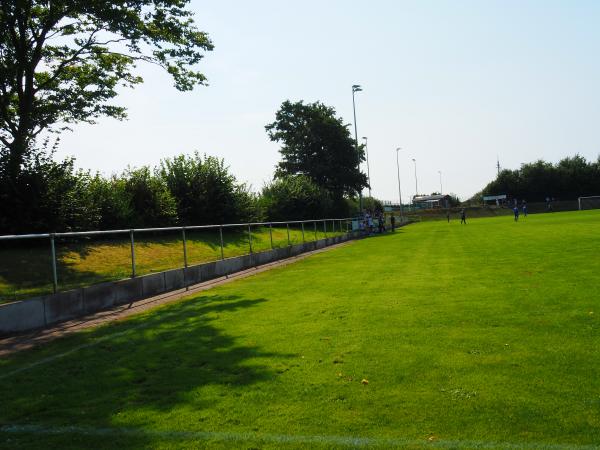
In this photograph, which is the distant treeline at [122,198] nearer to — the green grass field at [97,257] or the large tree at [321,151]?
the green grass field at [97,257]

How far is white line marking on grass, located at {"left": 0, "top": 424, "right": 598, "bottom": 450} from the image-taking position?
11.5 feet

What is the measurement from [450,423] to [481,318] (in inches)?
152

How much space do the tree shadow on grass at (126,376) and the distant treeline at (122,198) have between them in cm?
841

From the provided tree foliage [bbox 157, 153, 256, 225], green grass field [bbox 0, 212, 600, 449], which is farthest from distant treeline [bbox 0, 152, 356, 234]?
green grass field [bbox 0, 212, 600, 449]

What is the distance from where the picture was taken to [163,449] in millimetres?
3672

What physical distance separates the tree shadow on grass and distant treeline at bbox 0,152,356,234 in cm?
841

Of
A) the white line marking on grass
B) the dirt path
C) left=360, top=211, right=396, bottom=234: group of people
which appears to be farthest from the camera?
left=360, top=211, right=396, bottom=234: group of people

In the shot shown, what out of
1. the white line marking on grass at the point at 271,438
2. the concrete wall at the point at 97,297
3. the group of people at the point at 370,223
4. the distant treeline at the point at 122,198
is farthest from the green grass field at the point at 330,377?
the group of people at the point at 370,223

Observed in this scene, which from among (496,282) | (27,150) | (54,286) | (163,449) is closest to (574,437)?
(163,449)

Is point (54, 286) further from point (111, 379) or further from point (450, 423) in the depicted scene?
point (450, 423)

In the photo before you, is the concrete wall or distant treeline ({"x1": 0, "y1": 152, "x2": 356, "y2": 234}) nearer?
the concrete wall

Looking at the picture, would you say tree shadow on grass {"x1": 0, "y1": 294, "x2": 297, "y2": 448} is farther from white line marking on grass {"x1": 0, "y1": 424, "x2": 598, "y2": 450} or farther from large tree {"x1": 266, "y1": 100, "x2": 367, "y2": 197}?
large tree {"x1": 266, "y1": 100, "x2": 367, "y2": 197}

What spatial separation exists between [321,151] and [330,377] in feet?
197

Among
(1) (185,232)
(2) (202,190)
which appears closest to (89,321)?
(1) (185,232)
